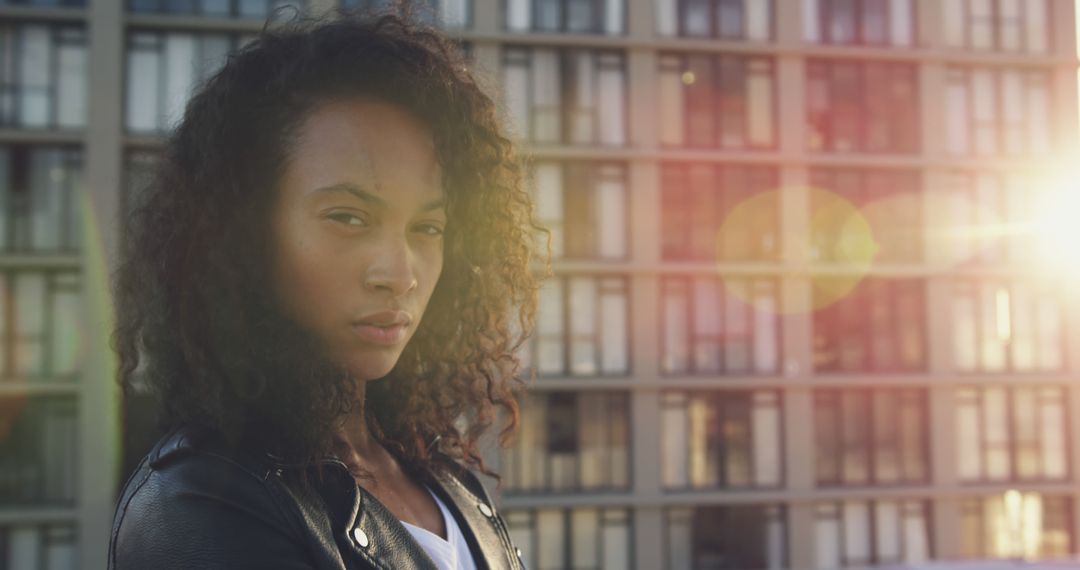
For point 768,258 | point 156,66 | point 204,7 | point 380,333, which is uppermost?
point 204,7

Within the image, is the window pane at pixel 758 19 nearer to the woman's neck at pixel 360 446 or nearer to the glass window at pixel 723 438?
the glass window at pixel 723 438

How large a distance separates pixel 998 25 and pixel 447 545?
46.2 ft

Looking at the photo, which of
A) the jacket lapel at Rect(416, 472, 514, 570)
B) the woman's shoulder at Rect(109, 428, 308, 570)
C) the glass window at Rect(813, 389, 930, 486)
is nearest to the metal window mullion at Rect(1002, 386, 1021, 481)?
the glass window at Rect(813, 389, 930, 486)

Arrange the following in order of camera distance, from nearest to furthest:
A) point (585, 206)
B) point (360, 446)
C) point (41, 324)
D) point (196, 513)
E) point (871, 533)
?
point (196, 513) < point (360, 446) < point (41, 324) < point (585, 206) < point (871, 533)

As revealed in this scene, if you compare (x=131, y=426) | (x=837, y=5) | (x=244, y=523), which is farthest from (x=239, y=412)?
(x=837, y=5)

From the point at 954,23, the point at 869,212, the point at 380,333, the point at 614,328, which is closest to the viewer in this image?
the point at 380,333

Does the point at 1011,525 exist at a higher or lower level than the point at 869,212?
lower

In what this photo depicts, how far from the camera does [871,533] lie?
12.8 metres

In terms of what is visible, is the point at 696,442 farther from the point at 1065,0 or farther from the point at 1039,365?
the point at 1065,0

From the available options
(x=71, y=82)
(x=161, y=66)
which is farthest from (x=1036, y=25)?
(x=71, y=82)

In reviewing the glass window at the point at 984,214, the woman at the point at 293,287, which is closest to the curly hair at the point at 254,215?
the woman at the point at 293,287

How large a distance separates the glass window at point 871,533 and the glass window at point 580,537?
257cm

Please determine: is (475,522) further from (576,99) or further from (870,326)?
(870,326)

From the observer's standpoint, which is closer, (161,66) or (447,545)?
(447,545)
